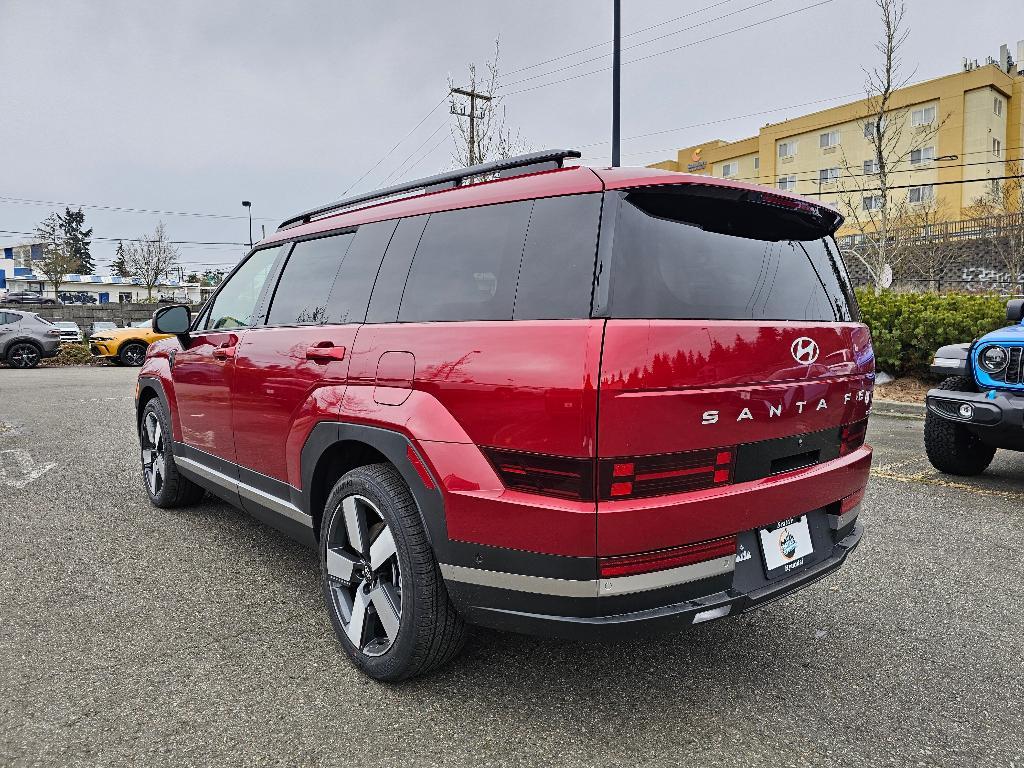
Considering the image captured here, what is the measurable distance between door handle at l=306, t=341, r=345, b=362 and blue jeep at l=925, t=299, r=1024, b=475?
14.6 ft

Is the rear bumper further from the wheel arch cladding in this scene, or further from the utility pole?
the utility pole

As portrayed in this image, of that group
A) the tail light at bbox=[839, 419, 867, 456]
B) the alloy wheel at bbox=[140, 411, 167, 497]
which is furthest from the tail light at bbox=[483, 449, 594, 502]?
the alloy wheel at bbox=[140, 411, 167, 497]

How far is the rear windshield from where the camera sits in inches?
83.2

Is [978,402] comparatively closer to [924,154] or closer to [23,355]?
[23,355]

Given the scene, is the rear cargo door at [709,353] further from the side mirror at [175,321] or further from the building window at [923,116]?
the building window at [923,116]

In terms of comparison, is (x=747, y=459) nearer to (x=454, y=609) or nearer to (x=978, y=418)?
(x=454, y=609)

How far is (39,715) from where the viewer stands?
2350mm

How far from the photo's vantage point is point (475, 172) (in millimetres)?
2736

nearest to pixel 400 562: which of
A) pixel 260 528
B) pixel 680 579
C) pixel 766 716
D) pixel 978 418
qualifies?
pixel 680 579

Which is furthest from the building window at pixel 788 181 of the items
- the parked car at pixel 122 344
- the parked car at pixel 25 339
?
the parked car at pixel 25 339

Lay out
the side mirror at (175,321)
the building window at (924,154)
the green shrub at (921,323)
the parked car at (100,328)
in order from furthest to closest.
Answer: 1. the building window at (924,154)
2. the parked car at (100,328)
3. the green shrub at (921,323)
4. the side mirror at (175,321)

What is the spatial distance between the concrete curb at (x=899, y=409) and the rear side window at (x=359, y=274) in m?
8.28

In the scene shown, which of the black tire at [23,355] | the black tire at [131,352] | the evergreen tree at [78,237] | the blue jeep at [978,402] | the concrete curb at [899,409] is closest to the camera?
the blue jeep at [978,402]

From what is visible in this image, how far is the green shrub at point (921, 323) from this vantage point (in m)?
9.77
